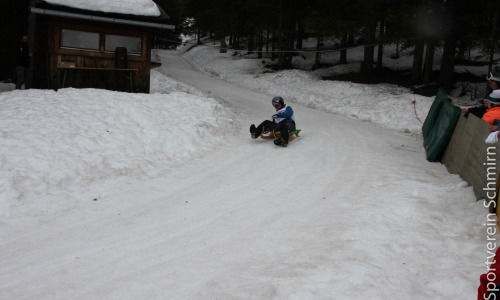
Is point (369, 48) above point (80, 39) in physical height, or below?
above

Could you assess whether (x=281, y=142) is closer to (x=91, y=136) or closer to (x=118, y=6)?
(x=91, y=136)

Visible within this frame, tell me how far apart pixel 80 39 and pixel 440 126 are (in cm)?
1256

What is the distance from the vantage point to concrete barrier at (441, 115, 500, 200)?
566 centimetres

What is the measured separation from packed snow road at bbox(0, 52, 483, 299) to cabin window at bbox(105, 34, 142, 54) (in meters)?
8.65

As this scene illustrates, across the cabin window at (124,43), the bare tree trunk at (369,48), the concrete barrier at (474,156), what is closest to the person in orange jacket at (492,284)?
the concrete barrier at (474,156)

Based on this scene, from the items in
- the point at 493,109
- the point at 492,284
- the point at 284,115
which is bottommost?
the point at 492,284

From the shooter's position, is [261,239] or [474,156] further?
[474,156]

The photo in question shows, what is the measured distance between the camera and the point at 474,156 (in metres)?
6.61

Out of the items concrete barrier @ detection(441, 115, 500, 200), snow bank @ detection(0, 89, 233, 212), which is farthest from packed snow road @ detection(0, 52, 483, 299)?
snow bank @ detection(0, 89, 233, 212)

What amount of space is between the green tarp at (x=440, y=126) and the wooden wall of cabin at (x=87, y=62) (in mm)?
10976

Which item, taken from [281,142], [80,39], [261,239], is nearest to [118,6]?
[80,39]

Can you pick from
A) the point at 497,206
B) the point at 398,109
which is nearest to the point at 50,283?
the point at 497,206

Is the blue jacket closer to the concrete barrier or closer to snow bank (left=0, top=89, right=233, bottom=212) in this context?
snow bank (left=0, top=89, right=233, bottom=212)

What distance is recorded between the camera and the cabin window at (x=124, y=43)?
14531 mm
